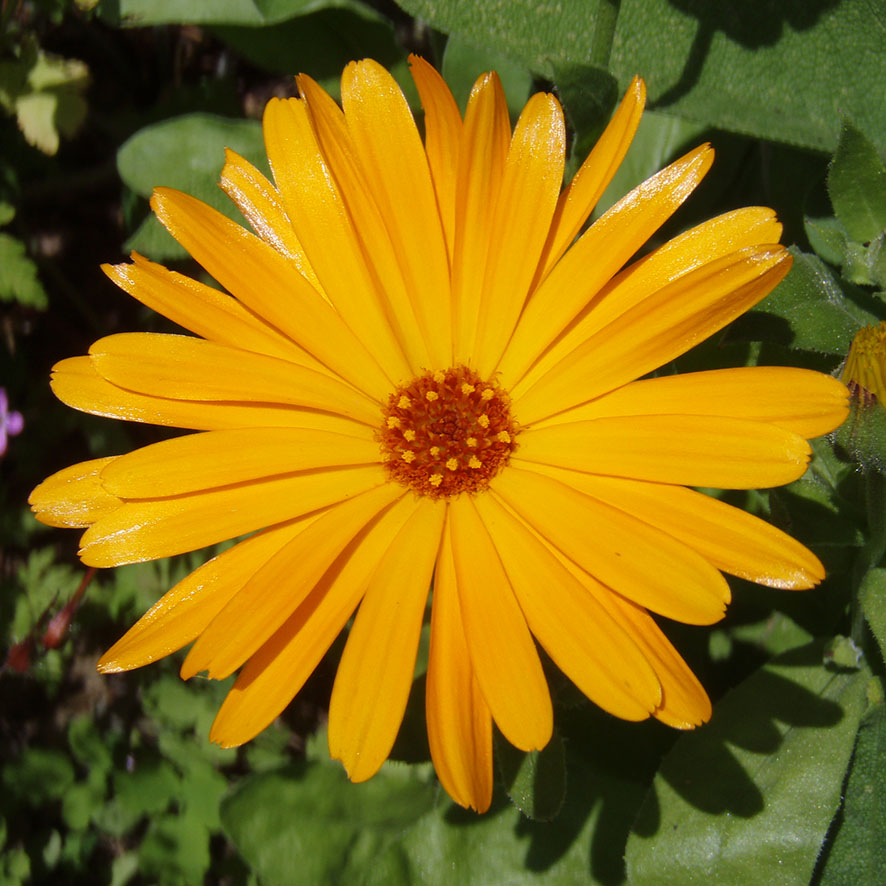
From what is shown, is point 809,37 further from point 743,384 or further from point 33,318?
point 33,318

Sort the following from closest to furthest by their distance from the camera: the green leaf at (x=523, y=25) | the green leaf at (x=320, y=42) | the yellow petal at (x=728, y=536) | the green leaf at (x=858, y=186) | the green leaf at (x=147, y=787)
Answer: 1. the yellow petal at (x=728, y=536)
2. the green leaf at (x=858, y=186)
3. the green leaf at (x=523, y=25)
4. the green leaf at (x=320, y=42)
5. the green leaf at (x=147, y=787)

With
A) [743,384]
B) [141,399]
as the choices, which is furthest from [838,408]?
[141,399]

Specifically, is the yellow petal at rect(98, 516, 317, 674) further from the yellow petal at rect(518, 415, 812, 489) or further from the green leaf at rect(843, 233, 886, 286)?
the green leaf at rect(843, 233, 886, 286)

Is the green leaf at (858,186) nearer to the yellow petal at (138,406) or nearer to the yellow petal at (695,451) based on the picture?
the yellow petal at (695,451)

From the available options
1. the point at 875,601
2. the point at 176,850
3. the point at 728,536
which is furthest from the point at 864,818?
the point at 176,850

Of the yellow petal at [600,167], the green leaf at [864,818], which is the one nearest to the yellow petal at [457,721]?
the yellow petal at [600,167]
